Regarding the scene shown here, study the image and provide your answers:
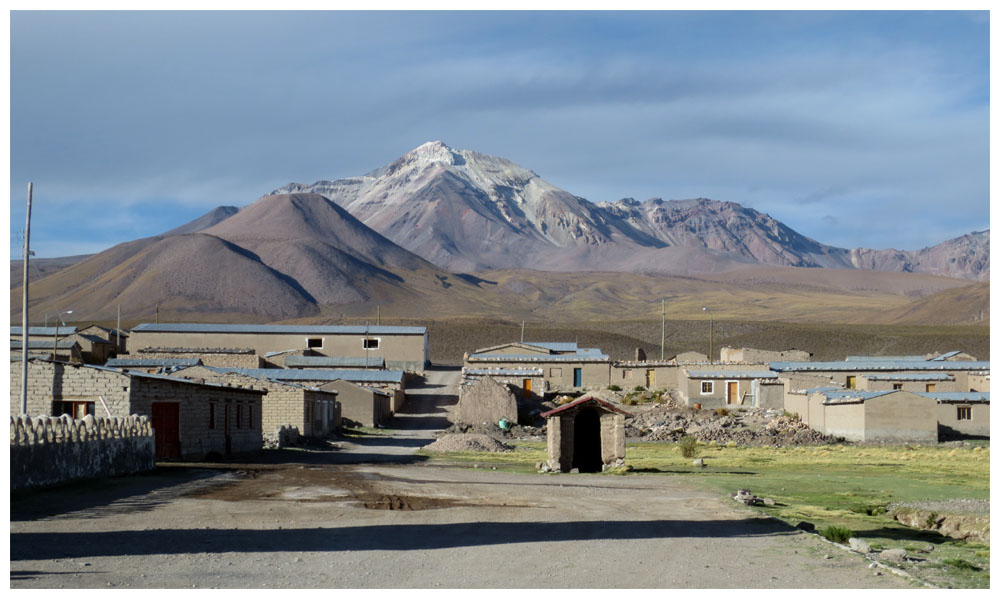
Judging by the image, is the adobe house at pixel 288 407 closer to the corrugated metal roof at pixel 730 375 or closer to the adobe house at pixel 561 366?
the adobe house at pixel 561 366

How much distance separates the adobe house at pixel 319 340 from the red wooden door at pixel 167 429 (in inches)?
2142

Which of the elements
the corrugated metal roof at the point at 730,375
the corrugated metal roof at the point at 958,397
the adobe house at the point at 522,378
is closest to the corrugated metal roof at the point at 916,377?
the corrugated metal roof at the point at 730,375

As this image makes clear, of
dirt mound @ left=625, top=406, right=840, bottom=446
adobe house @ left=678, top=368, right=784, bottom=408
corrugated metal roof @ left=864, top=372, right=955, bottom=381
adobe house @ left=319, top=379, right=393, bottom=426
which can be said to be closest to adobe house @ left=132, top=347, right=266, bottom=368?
adobe house @ left=319, top=379, right=393, bottom=426

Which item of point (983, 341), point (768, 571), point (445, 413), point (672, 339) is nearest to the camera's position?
point (768, 571)

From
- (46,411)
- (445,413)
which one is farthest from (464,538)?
(445,413)

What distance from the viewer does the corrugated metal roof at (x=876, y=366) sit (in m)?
67.4

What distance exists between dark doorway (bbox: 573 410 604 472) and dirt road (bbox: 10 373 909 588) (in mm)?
8076

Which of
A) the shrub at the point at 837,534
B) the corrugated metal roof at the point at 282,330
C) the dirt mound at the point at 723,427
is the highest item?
the corrugated metal roof at the point at 282,330

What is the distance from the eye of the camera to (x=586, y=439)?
1353 inches

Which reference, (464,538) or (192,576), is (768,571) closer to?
(464,538)

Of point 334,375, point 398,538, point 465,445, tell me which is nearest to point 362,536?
point 398,538

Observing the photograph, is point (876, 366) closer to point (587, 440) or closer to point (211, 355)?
point (587, 440)
